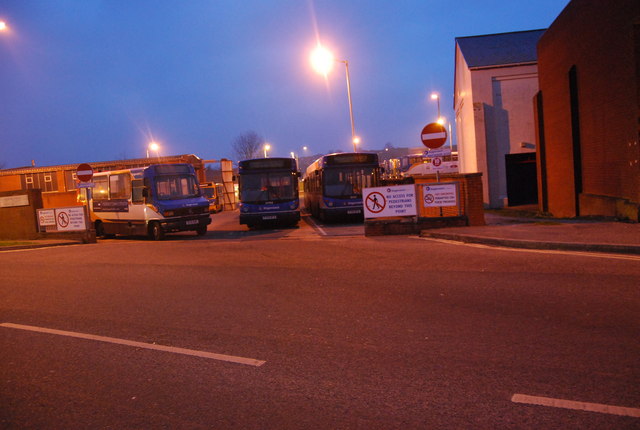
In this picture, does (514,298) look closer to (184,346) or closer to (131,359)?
(184,346)

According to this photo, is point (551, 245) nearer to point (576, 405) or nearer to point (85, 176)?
point (576, 405)

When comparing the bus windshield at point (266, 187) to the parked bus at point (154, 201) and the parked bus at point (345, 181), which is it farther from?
the parked bus at point (154, 201)

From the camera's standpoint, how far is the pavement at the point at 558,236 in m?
10.6

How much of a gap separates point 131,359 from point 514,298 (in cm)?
470

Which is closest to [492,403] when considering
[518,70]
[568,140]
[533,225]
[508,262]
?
[508,262]

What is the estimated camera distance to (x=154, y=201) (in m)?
20.7

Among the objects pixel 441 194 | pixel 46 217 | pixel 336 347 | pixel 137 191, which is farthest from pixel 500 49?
pixel 336 347

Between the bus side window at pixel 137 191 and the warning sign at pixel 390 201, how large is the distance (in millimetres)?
9039

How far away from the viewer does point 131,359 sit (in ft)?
18.4

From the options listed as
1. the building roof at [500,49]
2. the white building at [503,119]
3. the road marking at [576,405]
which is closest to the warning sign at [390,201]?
the road marking at [576,405]

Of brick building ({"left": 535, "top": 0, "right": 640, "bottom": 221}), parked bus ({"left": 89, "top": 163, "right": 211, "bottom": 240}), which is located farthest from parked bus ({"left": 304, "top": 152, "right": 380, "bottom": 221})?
brick building ({"left": 535, "top": 0, "right": 640, "bottom": 221})

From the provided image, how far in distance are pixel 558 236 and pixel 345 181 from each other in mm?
13266

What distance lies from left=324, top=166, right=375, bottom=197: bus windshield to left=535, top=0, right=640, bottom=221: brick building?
7.80m

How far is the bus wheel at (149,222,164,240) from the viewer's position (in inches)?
816
